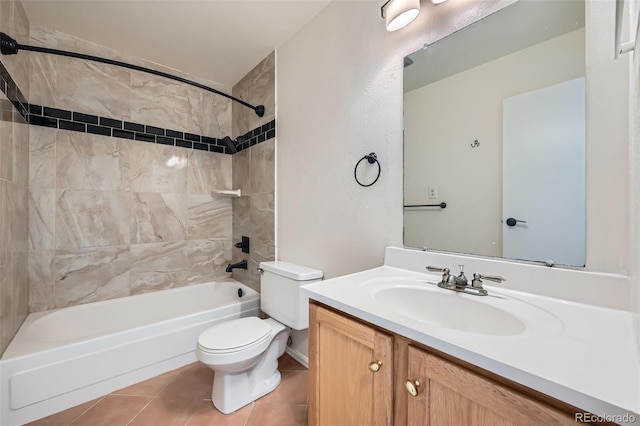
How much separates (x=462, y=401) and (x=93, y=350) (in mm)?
2001

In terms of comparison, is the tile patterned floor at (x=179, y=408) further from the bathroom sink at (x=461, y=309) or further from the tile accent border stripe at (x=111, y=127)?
the tile accent border stripe at (x=111, y=127)

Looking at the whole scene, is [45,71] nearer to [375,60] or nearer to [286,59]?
[286,59]

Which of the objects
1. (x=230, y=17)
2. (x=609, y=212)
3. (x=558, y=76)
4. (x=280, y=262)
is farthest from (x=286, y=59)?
(x=609, y=212)

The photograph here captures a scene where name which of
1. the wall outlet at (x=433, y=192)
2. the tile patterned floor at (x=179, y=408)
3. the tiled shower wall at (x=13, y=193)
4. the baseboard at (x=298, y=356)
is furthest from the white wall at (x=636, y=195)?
the tiled shower wall at (x=13, y=193)

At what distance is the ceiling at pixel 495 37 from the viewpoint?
899mm

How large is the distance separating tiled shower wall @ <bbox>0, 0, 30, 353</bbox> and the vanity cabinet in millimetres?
1706

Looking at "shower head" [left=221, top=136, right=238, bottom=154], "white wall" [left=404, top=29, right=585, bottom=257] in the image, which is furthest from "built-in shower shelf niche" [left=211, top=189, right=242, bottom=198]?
"white wall" [left=404, top=29, right=585, bottom=257]

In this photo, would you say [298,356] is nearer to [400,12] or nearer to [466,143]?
[466,143]

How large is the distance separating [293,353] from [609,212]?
199 cm

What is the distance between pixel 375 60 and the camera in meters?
1.42

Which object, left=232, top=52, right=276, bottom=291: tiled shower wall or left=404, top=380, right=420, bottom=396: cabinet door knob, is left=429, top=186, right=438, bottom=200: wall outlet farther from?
left=232, top=52, right=276, bottom=291: tiled shower wall

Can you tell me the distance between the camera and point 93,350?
1566mm

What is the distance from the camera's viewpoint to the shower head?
8.68 ft

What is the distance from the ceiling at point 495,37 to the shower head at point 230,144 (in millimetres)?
1908
